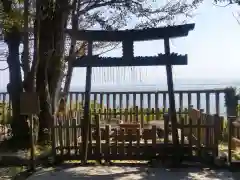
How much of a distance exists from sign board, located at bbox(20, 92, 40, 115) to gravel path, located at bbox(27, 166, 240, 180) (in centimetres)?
98

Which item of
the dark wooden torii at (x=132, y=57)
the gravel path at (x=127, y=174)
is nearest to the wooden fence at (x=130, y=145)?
the dark wooden torii at (x=132, y=57)

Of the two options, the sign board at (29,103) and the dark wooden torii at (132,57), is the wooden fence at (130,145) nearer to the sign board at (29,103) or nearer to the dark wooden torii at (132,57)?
the dark wooden torii at (132,57)

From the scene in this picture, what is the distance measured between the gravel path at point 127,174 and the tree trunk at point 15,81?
1.67 metres

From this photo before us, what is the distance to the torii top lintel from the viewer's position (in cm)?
592

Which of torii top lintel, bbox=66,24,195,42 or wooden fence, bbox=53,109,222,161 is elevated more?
torii top lintel, bbox=66,24,195,42

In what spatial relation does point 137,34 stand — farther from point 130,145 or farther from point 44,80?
point 44,80

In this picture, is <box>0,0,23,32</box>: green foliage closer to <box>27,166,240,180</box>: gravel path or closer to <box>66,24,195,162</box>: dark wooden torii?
<box>66,24,195,162</box>: dark wooden torii

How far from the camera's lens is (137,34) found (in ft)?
20.1

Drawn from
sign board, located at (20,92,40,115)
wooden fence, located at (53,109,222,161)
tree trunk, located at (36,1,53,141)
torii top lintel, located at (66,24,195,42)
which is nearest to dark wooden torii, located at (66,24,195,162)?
torii top lintel, located at (66,24,195,42)

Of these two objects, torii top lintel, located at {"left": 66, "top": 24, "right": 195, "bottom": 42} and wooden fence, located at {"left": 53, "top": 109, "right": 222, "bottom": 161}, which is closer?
wooden fence, located at {"left": 53, "top": 109, "right": 222, "bottom": 161}

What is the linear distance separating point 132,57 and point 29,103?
194 centimetres

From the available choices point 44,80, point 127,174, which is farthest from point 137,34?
point 127,174

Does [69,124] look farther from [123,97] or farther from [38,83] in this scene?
[123,97]

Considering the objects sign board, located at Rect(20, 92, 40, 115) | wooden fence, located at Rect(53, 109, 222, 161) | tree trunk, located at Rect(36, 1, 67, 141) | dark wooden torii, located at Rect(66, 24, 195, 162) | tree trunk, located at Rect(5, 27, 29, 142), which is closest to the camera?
sign board, located at Rect(20, 92, 40, 115)
